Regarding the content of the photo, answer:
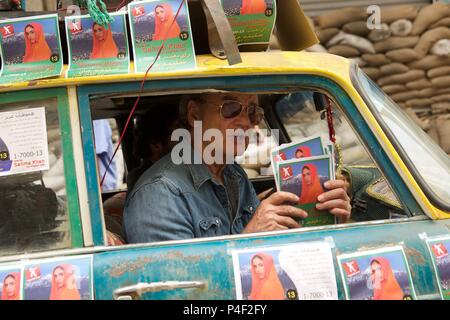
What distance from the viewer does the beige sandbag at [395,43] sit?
22.4 feet

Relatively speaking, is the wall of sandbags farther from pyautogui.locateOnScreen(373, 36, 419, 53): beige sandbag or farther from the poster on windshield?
the poster on windshield

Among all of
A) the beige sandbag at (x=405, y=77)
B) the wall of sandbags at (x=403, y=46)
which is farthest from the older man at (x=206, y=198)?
the beige sandbag at (x=405, y=77)

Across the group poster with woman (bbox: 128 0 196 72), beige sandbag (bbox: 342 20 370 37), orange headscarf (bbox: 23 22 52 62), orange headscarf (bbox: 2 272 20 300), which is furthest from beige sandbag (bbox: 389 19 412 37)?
orange headscarf (bbox: 2 272 20 300)

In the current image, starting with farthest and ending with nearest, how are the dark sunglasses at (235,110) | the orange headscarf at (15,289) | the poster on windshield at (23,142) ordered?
1. the dark sunglasses at (235,110)
2. the poster on windshield at (23,142)
3. the orange headscarf at (15,289)

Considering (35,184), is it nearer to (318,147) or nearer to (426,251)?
(318,147)

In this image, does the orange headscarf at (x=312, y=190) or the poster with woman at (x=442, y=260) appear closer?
the poster with woman at (x=442, y=260)

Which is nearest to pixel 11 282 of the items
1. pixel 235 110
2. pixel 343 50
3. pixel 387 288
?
pixel 235 110

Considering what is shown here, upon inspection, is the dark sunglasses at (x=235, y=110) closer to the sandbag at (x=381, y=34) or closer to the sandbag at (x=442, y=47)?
the sandbag at (x=381, y=34)

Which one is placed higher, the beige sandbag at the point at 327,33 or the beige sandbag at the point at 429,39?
the beige sandbag at the point at 327,33

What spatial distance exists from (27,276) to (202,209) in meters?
0.65

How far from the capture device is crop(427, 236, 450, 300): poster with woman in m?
2.12

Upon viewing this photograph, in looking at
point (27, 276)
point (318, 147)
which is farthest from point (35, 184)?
point (318, 147)

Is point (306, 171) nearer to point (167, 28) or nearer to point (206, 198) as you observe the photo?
point (206, 198)
